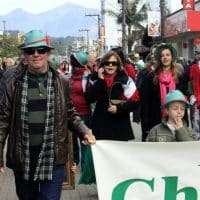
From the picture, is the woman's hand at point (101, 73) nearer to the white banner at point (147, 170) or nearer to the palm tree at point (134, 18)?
the white banner at point (147, 170)

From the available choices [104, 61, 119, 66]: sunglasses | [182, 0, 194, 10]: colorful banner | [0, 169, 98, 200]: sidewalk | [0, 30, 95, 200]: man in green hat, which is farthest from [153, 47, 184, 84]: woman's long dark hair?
[182, 0, 194, 10]: colorful banner

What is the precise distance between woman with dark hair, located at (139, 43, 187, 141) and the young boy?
4.71 ft

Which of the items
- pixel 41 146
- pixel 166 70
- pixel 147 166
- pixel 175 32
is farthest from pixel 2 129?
pixel 175 32

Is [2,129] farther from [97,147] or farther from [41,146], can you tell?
[97,147]

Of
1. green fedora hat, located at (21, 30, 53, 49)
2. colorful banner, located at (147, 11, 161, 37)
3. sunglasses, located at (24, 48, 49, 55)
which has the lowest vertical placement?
sunglasses, located at (24, 48, 49, 55)

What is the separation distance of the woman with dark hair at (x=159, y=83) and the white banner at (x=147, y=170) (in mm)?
2199

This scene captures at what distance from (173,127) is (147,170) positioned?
2.54 ft

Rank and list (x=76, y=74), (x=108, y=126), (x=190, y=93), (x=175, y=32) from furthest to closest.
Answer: (x=175, y=32) < (x=190, y=93) < (x=76, y=74) < (x=108, y=126)

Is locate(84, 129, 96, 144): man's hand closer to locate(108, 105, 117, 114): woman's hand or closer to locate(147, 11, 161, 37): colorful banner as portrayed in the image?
locate(108, 105, 117, 114): woman's hand

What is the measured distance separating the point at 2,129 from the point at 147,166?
43.9 inches

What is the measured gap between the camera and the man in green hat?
483 centimetres

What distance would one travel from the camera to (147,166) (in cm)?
526

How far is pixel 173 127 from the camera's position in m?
5.91

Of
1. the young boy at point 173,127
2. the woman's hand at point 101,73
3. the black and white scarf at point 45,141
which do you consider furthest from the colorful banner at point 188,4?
the black and white scarf at point 45,141
